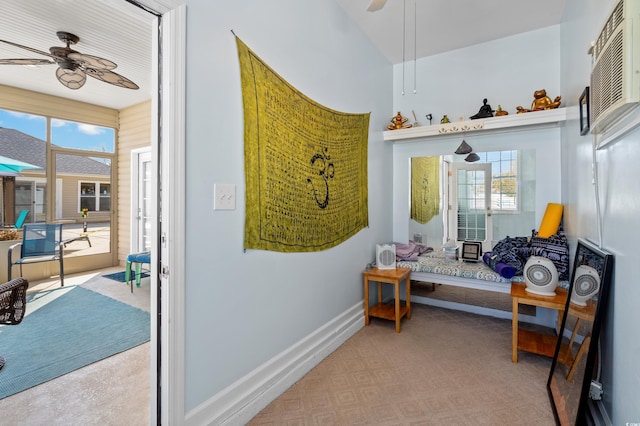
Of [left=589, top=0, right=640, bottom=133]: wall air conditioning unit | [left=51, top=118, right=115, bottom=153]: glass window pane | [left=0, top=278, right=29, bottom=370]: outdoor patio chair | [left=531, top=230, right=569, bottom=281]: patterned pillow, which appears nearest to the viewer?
[left=589, top=0, right=640, bottom=133]: wall air conditioning unit

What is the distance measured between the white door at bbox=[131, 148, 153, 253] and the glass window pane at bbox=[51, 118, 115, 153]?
68cm

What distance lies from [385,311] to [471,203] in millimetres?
1505

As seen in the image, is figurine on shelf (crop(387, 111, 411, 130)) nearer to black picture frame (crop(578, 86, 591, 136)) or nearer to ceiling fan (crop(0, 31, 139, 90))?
black picture frame (crop(578, 86, 591, 136))

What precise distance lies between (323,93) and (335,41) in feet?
1.73

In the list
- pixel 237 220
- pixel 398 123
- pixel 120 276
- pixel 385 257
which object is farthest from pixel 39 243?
pixel 398 123

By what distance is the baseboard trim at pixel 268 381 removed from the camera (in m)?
1.55

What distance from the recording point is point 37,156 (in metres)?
4.61

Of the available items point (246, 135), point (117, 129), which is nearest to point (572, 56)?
point (246, 135)

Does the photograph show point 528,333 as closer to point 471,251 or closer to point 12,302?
point 471,251

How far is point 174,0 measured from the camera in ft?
4.39

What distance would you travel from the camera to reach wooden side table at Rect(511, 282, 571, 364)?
A: 7.07 ft

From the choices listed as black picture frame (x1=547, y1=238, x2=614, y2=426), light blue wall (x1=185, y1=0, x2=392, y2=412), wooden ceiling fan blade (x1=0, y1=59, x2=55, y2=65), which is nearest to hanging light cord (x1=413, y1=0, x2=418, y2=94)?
light blue wall (x1=185, y1=0, x2=392, y2=412)

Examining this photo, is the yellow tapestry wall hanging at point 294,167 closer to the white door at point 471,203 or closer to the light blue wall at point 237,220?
the light blue wall at point 237,220

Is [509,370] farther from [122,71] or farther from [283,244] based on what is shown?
[122,71]
